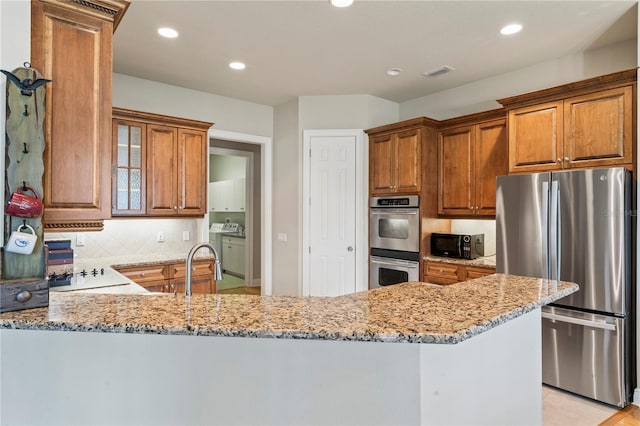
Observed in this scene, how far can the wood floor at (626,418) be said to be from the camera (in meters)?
2.48

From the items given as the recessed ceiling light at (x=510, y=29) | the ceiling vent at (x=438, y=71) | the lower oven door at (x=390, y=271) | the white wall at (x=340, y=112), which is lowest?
the lower oven door at (x=390, y=271)

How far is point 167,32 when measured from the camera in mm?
3018

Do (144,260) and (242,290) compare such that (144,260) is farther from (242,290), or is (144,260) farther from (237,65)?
(242,290)

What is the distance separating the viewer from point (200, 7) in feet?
8.74

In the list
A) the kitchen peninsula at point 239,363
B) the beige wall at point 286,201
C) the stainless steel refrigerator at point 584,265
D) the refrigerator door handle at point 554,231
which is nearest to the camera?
the kitchen peninsula at point 239,363

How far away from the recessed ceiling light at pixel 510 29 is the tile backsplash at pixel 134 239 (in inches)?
140

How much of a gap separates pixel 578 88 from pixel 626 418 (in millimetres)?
2337

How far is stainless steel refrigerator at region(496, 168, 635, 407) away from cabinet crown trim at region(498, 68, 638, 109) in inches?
25.1

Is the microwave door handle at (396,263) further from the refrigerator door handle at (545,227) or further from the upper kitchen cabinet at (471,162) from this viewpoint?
the refrigerator door handle at (545,227)

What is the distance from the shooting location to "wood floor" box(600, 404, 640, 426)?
2.48 metres

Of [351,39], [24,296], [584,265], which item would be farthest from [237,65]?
[584,265]

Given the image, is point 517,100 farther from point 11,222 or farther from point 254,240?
point 254,240

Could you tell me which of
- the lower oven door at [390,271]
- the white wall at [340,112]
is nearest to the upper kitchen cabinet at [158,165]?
the white wall at [340,112]

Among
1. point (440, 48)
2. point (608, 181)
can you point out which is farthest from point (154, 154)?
point (608, 181)
